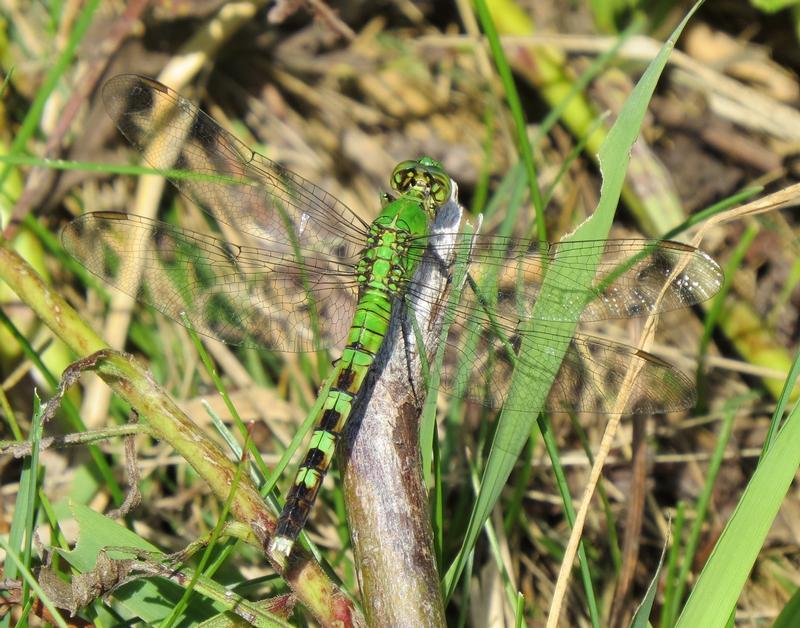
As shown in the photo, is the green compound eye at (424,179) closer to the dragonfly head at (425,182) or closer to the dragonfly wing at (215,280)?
the dragonfly head at (425,182)

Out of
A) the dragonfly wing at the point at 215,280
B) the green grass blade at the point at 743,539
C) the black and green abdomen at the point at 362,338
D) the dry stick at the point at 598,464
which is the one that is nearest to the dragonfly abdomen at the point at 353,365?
the black and green abdomen at the point at 362,338

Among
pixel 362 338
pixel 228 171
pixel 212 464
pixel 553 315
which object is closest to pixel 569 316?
pixel 553 315

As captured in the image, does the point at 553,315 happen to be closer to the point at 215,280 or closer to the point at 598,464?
the point at 598,464

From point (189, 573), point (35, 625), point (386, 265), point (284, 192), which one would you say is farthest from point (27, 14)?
point (189, 573)

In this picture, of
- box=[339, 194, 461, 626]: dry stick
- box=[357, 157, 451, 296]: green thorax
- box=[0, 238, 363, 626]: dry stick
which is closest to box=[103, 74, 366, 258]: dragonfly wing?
box=[357, 157, 451, 296]: green thorax

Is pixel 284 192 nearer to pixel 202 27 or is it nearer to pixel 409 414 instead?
pixel 409 414

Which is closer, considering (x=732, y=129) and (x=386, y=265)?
(x=386, y=265)

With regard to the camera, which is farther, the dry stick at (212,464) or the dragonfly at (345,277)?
the dragonfly at (345,277)
